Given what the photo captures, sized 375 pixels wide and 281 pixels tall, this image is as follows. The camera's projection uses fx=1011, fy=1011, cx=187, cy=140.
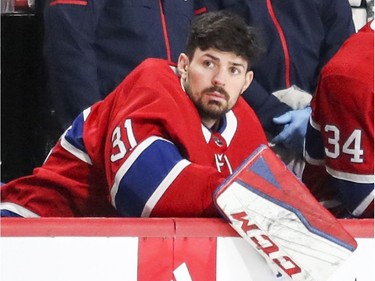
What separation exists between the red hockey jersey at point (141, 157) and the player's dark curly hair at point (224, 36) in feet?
0.25

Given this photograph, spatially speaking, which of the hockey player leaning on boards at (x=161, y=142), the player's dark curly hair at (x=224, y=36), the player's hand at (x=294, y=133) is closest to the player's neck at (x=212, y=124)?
the hockey player leaning on boards at (x=161, y=142)

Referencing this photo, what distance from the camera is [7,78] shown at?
239 cm

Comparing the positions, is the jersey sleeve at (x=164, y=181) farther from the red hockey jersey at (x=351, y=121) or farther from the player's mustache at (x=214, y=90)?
the red hockey jersey at (x=351, y=121)

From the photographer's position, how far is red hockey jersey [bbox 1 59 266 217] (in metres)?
1.63

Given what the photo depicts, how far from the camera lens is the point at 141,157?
1637mm

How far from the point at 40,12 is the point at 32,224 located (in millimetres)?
882

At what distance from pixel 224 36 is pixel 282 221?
0.38m

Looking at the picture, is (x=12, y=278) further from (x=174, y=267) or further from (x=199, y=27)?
(x=199, y=27)

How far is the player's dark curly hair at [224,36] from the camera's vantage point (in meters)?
1.77

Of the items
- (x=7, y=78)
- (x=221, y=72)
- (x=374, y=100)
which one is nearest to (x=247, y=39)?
(x=221, y=72)

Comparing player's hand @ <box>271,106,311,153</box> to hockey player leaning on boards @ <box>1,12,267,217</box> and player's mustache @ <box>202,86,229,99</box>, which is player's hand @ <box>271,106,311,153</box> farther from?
player's mustache @ <box>202,86,229,99</box>

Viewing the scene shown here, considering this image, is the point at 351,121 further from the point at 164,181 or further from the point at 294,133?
the point at 294,133

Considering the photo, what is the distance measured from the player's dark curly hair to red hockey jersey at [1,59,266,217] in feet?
0.25

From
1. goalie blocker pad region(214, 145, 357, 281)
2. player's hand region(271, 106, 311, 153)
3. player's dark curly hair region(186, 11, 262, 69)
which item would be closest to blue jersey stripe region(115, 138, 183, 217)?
goalie blocker pad region(214, 145, 357, 281)
